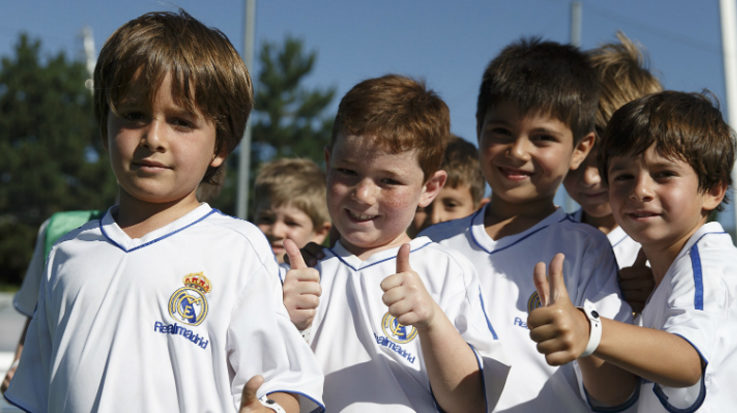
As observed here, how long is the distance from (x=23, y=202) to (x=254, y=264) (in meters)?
39.5

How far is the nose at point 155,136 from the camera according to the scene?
1.98 m

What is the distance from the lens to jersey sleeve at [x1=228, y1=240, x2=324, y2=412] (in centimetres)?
188

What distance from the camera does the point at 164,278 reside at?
1.94 meters

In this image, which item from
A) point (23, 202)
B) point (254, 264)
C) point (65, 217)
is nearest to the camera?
point (254, 264)

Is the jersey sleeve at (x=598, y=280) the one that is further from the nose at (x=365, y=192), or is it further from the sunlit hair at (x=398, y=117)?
the nose at (x=365, y=192)

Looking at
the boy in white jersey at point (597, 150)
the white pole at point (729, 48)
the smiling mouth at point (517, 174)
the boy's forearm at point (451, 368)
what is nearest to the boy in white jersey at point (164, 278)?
the boy's forearm at point (451, 368)

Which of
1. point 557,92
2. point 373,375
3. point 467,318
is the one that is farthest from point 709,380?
point 557,92

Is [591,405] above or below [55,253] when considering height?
below

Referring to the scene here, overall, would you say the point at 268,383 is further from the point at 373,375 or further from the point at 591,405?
the point at 591,405

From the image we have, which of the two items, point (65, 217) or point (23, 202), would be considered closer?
point (65, 217)

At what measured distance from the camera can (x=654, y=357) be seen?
1.97 m

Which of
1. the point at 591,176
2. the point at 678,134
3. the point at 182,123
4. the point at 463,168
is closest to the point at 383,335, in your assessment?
the point at 182,123

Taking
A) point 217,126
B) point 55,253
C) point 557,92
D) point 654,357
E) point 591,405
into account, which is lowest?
point 591,405

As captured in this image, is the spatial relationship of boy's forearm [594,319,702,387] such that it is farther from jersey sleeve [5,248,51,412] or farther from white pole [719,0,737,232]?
white pole [719,0,737,232]
